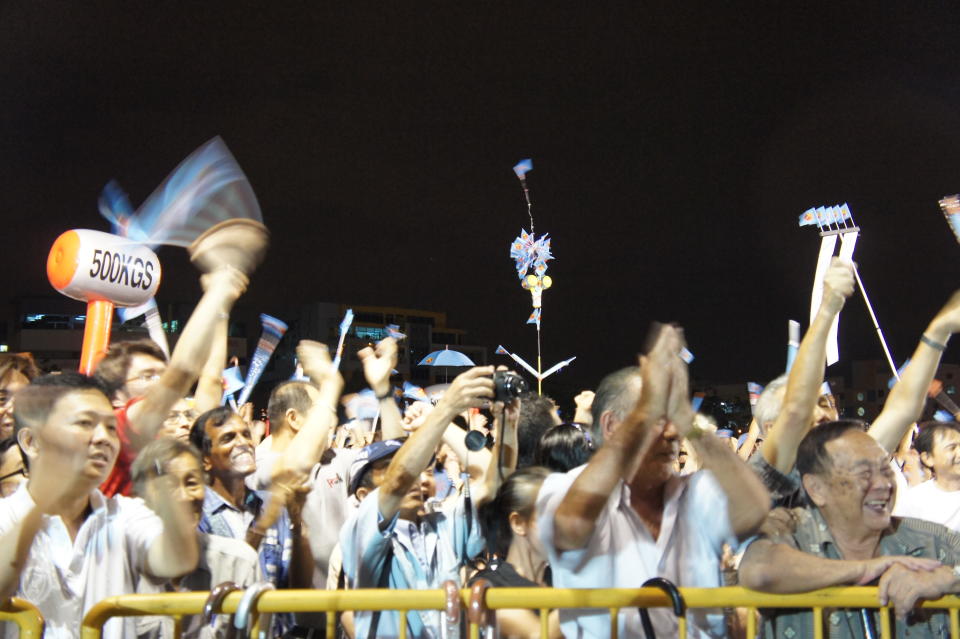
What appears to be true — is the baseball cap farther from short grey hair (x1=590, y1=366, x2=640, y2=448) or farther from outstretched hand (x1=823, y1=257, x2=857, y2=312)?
outstretched hand (x1=823, y1=257, x2=857, y2=312)

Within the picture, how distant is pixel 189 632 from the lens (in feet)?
9.41

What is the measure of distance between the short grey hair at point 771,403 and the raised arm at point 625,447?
2.13 meters

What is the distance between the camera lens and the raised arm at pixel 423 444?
304cm

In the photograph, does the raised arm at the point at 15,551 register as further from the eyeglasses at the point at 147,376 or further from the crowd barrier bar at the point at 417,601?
the eyeglasses at the point at 147,376

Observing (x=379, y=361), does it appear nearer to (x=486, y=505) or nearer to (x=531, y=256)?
(x=486, y=505)

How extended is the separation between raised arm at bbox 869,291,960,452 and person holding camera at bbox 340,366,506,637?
1670 mm

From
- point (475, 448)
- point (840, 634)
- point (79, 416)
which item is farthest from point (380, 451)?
point (840, 634)

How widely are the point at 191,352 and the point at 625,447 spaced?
154 centimetres

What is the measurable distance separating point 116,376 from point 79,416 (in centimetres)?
106

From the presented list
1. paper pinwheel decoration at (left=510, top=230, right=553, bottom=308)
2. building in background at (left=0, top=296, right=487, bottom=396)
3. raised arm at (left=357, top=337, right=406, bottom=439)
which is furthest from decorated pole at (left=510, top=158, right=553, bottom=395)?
building in background at (left=0, top=296, right=487, bottom=396)

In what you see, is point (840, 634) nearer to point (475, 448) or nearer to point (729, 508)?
point (729, 508)

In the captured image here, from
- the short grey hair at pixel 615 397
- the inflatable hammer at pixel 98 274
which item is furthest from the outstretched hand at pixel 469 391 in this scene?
the inflatable hammer at pixel 98 274

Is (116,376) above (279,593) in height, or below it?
above

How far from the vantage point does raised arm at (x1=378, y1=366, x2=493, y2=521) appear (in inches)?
120
